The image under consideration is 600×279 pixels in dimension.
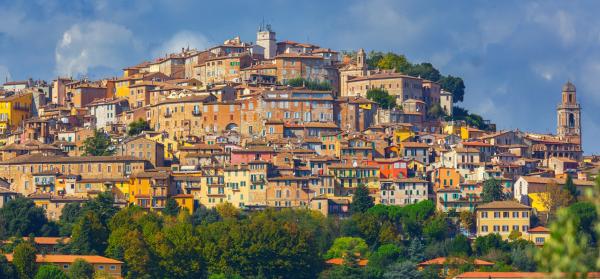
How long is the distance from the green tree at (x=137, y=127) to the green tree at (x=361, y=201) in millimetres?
16391

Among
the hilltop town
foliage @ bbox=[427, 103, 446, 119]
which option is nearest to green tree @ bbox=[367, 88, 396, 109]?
the hilltop town

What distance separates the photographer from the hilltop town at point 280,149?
205 ft

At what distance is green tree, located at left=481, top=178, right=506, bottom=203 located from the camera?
2510 inches

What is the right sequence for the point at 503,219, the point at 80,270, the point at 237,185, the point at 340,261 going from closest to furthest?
the point at 80,270 < the point at 340,261 < the point at 503,219 < the point at 237,185

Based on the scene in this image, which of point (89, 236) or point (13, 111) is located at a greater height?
point (13, 111)

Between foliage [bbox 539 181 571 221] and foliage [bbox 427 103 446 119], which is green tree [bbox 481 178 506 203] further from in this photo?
foliage [bbox 427 103 446 119]

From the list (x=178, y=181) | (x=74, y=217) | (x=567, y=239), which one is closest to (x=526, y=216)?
(x=178, y=181)

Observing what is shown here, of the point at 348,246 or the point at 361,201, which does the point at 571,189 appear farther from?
the point at 348,246

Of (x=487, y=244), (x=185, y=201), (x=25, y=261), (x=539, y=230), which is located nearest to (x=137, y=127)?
(x=185, y=201)

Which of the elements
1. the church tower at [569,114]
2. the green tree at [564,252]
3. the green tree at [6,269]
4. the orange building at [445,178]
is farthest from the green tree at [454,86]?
the green tree at [564,252]

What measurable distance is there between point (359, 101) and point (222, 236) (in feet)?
70.8

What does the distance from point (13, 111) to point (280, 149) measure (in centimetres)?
2335

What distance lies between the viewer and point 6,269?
2095 inches

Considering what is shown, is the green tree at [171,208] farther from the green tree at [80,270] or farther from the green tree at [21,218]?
the green tree at [80,270]
